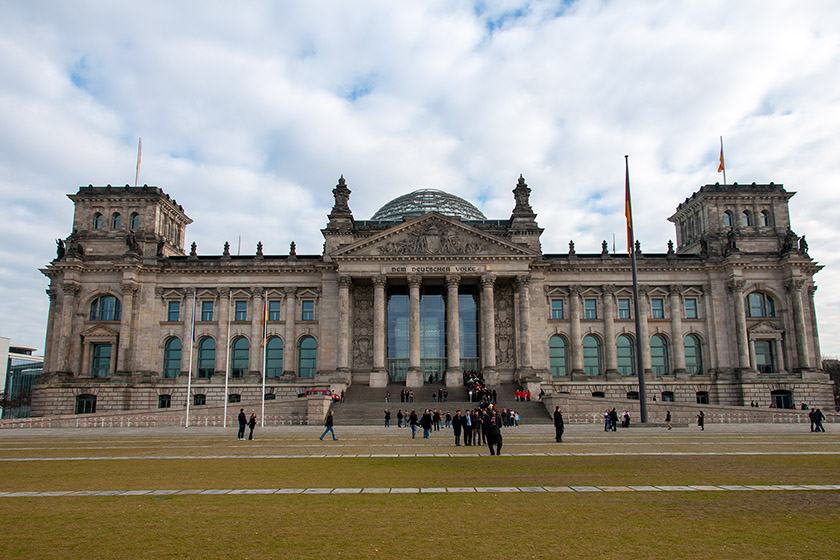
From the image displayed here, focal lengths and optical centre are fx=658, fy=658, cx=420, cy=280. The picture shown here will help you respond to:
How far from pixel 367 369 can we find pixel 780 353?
44003 mm

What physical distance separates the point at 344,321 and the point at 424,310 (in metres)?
10.4

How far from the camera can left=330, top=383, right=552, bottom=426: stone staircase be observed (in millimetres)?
52669

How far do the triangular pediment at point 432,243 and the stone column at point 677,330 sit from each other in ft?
57.0

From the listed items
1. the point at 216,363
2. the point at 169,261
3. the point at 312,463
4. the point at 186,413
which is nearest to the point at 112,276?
the point at 169,261

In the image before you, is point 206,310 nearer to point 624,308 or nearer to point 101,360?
point 101,360

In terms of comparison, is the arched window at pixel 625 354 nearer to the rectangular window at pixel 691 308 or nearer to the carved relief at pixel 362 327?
the rectangular window at pixel 691 308

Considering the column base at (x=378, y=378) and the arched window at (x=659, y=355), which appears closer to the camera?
the column base at (x=378, y=378)

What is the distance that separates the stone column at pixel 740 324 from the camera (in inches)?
2714

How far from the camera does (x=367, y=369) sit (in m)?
69.2

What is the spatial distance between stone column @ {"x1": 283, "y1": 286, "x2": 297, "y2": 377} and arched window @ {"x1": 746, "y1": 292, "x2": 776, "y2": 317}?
1945 inches

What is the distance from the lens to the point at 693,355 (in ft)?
236

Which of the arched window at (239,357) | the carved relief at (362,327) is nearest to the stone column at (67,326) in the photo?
the arched window at (239,357)

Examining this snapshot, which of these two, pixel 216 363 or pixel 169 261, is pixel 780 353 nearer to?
pixel 216 363

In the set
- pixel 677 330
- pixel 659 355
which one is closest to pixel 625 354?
pixel 659 355
